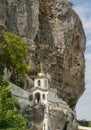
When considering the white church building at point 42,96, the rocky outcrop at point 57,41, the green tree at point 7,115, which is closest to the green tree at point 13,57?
the white church building at point 42,96

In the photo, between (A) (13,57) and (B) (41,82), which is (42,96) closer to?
(B) (41,82)

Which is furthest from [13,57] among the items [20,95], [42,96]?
[42,96]

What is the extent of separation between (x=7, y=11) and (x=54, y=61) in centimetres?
1202

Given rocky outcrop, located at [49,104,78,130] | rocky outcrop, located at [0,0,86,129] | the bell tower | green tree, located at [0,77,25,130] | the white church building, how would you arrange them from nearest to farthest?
green tree, located at [0,77,25,130] → the white church building → rocky outcrop, located at [49,104,78,130] → the bell tower → rocky outcrop, located at [0,0,86,129]

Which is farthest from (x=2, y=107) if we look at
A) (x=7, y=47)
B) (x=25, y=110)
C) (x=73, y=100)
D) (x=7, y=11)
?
(x=73, y=100)

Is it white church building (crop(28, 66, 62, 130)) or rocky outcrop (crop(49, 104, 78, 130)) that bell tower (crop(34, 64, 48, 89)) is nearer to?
white church building (crop(28, 66, 62, 130))

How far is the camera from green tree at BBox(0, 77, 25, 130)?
26891mm

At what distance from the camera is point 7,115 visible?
88.6ft

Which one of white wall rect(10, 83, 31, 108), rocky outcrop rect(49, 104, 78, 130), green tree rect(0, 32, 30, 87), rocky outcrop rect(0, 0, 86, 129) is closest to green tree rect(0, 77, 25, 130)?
white wall rect(10, 83, 31, 108)

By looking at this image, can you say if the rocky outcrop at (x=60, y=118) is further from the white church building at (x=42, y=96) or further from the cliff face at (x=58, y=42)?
the cliff face at (x=58, y=42)

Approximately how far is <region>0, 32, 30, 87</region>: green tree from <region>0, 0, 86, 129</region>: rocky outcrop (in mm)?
9178

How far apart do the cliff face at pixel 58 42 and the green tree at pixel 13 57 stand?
930cm

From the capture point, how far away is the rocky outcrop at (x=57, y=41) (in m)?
50.8

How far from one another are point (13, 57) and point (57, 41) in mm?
18773
